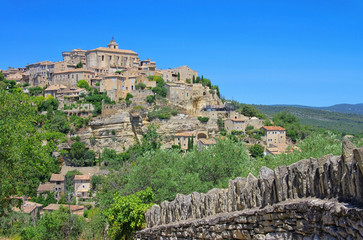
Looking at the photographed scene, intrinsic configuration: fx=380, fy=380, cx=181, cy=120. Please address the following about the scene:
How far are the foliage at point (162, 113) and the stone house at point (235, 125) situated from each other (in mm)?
10327

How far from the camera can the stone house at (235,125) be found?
2881 inches

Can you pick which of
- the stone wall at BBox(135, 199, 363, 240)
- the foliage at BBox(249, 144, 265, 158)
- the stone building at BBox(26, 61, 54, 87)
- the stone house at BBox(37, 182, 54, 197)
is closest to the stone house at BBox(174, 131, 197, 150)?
the foliage at BBox(249, 144, 265, 158)

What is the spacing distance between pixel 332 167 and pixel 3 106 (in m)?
15.5

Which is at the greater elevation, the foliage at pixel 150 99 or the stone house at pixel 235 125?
the foliage at pixel 150 99

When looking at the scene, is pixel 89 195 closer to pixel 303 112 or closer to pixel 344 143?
pixel 344 143

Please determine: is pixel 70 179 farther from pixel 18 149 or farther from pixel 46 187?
pixel 18 149

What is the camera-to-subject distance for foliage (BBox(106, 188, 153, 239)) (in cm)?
1191

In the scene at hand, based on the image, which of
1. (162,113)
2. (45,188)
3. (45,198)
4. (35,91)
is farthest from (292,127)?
(35,91)

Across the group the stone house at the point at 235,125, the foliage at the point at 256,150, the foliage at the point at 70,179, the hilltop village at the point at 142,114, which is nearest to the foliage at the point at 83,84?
the hilltop village at the point at 142,114

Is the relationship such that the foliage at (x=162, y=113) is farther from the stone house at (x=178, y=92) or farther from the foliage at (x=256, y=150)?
the foliage at (x=256, y=150)

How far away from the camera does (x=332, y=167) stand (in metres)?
4.36

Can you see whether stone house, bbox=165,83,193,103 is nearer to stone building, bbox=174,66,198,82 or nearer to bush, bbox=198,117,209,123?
bush, bbox=198,117,209,123

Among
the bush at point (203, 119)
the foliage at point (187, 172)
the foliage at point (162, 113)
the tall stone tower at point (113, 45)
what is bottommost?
the foliage at point (187, 172)

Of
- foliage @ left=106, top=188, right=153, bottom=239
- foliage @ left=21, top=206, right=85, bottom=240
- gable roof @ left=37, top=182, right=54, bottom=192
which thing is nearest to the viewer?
foliage @ left=106, top=188, right=153, bottom=239
